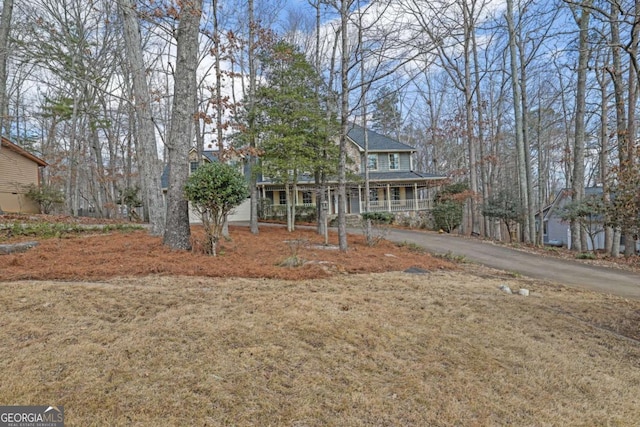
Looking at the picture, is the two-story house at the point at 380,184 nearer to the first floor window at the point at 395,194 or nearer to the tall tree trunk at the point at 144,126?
the first floor window at the point at 395,194

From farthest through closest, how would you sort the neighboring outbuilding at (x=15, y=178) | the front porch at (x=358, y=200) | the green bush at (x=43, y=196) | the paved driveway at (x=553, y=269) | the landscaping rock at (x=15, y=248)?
the front porch at (x=358, y=200) → the green bush at (x=43, y=196) → the neighboring outbuilding at (x=15, y=178) → the paved driveway at (x=553, y=269) → the landscaping rock at (x=15, y=248)

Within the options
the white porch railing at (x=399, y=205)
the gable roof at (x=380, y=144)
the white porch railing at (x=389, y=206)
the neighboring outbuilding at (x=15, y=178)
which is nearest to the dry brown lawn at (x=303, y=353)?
the neighboring outbuilding at (x=15, y=178)

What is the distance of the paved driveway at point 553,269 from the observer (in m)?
5.94

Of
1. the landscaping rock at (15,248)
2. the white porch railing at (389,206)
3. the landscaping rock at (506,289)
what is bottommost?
the landscaping rock at (506,289)

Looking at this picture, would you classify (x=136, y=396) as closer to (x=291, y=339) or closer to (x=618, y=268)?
(x=291, y=339)

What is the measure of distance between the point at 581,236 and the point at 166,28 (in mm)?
14693

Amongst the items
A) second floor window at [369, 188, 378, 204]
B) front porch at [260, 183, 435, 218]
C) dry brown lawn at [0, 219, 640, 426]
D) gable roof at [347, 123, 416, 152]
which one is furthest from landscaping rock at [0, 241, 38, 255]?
second floor window at [369, 188, 378, 204]

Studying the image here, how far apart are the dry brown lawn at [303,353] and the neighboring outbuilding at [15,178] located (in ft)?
47.3

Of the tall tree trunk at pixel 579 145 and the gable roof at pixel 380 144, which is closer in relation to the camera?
the tall tree trunk at pixel 579 145

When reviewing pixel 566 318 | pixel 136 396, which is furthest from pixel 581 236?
pixel 136 396

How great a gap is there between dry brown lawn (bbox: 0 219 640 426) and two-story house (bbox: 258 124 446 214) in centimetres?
1624

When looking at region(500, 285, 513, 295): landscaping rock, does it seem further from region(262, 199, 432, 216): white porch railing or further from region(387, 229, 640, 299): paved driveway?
region(262, 199, 432, 216): white porch railing

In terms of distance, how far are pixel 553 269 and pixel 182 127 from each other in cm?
926

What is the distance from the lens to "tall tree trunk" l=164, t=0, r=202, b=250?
20.6 ft
